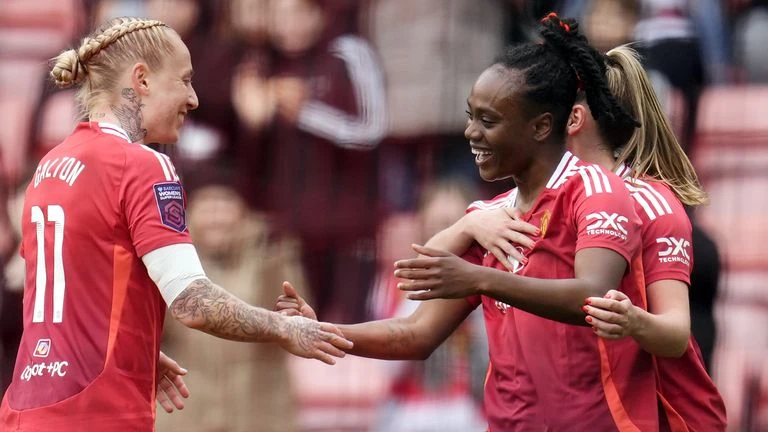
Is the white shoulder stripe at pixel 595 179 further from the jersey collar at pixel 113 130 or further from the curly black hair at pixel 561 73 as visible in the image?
the jersey collar at pixel 113 130

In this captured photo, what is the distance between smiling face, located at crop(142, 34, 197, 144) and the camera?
420 cm

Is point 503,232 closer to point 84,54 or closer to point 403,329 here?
point 403,329

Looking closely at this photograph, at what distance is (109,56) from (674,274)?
1838mm

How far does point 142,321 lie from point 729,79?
14.9 ft

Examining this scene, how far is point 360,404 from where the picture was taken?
25.6ft

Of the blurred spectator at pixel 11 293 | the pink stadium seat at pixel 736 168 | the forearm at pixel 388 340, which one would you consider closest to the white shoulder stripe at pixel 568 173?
the forearm at pixel 388 340

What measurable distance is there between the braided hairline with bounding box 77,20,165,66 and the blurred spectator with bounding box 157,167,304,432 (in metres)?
3.52

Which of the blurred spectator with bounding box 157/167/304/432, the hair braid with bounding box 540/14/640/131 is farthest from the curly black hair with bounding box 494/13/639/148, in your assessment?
the blurred spectator with bounding box 157/167/304/432

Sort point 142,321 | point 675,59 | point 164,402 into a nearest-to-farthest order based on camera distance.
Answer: point 142,321 → point 164,402 → point 675,59

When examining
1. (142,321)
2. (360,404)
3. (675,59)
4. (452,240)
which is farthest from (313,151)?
(142,321)

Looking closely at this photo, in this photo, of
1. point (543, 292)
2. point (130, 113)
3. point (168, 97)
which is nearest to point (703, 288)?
point (543, 292)

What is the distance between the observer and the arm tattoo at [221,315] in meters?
3.97

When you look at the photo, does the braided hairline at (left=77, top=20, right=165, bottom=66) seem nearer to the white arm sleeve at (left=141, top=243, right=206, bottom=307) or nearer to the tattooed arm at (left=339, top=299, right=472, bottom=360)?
the white arm sleeve at (left=141, top=243, right=206, bottom=307)

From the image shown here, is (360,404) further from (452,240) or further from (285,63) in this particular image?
(452,240)
